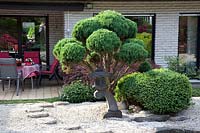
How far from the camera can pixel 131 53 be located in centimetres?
830

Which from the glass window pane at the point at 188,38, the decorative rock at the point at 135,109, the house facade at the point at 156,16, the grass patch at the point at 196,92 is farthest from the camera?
the glass window pane at the point at 188,38

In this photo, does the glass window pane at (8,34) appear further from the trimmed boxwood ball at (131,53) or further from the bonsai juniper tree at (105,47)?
the trimmed boxwood ball at (131,53)

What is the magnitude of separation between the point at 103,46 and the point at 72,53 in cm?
65

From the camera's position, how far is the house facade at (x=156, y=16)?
42.5ft

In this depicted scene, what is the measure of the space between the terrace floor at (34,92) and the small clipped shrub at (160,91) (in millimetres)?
3360

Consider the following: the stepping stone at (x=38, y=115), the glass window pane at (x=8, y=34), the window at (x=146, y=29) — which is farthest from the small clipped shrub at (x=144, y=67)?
the glass window pane at (x=8, y=34)

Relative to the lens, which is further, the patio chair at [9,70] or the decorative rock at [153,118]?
the patio chair at [9,70]

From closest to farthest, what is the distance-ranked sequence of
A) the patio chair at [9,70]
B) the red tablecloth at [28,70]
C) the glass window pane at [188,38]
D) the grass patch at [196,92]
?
the grass patch at [196,92], the patio chair at [9,70], the red tablecloth at [28,70], the glass window pane at [188,38]

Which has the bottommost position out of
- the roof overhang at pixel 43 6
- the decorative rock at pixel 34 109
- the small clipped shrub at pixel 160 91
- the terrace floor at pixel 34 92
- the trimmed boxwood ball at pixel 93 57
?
the decorative rock at pixel 34 109

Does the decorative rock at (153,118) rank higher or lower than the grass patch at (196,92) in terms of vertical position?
lower

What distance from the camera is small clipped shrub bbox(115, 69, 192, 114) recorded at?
8.78 m

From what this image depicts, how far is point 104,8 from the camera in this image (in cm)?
1359

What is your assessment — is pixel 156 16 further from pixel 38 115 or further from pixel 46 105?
pixel 38 115

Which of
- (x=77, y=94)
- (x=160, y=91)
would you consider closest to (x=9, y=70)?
(x=77, y=94)
